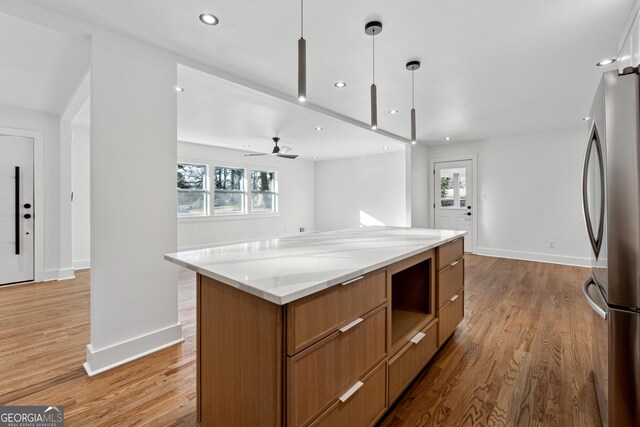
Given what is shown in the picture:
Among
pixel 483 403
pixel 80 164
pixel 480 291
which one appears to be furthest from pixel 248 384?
pixel 80 164

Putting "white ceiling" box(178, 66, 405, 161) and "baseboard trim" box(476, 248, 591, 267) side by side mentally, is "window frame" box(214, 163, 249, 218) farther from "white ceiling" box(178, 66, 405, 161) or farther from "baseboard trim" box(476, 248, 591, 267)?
"baseboard trim" box(476, 248, 591, 267)

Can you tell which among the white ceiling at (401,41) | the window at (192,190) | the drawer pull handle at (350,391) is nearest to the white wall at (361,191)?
the window at (192,190)

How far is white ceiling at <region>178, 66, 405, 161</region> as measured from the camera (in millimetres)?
3221

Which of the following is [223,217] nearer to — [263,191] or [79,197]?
[263,191]

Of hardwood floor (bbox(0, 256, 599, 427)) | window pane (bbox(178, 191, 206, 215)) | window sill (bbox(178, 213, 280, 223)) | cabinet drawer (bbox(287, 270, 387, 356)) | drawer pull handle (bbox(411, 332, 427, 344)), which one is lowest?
hardwood floor (bbox(0, 256, 599, 427))

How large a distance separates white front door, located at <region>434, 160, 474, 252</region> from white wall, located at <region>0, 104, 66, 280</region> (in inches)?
275

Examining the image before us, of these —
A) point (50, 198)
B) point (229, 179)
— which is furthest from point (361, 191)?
point (50, 198)

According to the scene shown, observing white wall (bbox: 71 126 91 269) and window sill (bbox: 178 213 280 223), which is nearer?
white wall (bbox: 71 126 91 269)

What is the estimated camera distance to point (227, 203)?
6922mm

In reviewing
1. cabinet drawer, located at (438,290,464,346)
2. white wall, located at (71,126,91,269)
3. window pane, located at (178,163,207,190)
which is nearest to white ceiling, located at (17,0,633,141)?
cabinet drawer, located at (438,290,464,346)

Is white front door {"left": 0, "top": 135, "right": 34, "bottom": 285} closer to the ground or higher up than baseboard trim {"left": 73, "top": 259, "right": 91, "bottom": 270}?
higher up

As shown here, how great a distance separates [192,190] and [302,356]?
5.97 meters

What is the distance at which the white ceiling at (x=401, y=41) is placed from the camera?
1896 mm

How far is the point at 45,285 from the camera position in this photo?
12.8 feet
